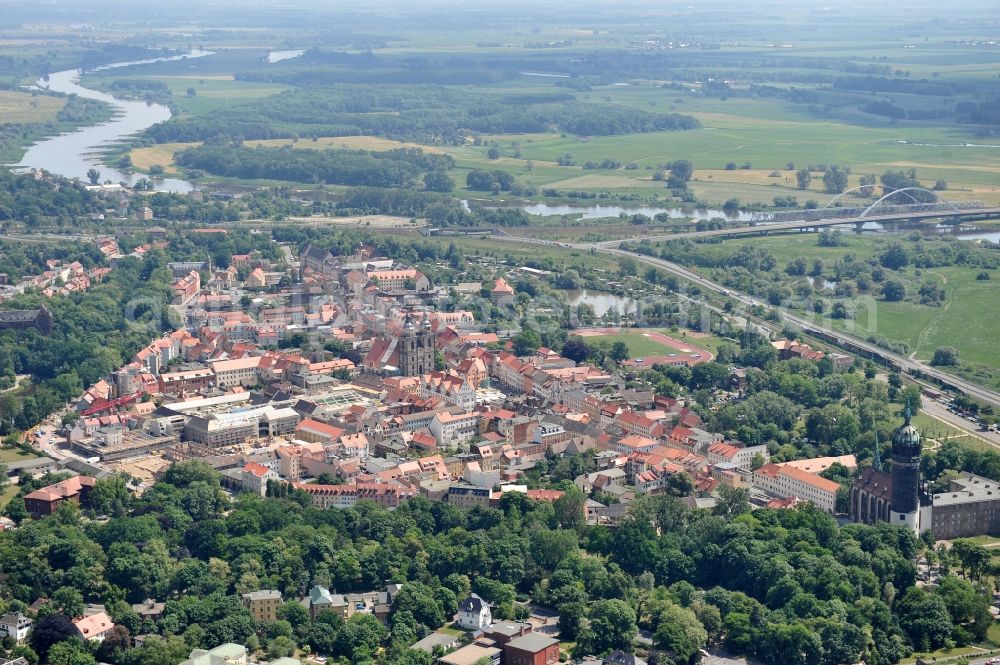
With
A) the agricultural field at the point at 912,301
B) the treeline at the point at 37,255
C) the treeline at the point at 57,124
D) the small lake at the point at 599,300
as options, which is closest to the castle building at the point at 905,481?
the agricultural field at the point at 912,301

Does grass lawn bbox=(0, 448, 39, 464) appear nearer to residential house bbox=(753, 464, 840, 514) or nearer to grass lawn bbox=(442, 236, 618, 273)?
residential house bbox=(753, 464, 840, 514)

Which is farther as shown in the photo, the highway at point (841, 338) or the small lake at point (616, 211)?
the small lake at point (616, 211)

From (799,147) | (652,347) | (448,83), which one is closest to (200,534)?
(652,347)

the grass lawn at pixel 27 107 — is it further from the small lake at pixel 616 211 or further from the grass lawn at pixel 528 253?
the grass lawn at pixel 528 253

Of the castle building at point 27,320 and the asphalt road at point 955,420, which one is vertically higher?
the castle building at point 27,320

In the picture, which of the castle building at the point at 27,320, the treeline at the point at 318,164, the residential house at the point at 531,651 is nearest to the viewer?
the residential house at the point at 531,651

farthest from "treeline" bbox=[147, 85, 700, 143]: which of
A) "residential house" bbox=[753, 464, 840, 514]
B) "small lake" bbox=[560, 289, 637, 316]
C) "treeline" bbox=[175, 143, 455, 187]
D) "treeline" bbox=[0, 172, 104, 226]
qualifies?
"residential house" bbox=[753, 464, 840, 514]

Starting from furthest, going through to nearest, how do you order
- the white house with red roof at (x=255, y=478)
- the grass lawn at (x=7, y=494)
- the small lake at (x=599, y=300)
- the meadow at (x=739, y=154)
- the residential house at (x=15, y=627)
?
the meadow at (x=739, y=154) → the small lake at (x=599, y=300) → the white house with red roof at (x=255, y=478) → the grass lawn at (x=7, y=494) → the residential house at (x=15, y=627)

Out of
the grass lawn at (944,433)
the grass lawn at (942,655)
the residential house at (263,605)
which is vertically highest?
the residential house at (263,605)

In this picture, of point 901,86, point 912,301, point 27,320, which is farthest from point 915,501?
point 901,86
